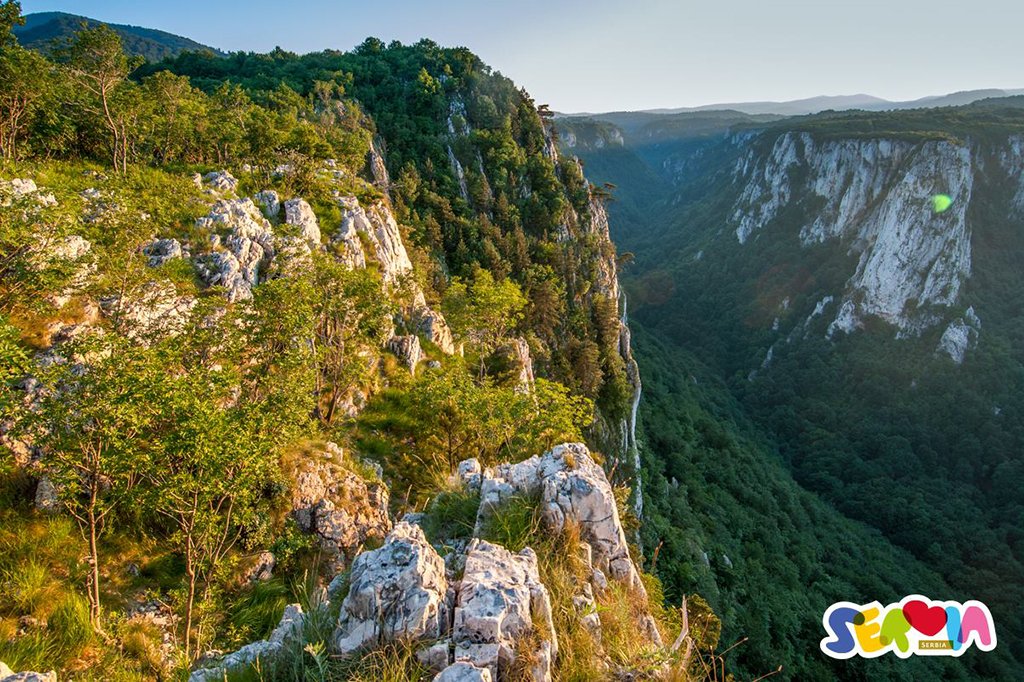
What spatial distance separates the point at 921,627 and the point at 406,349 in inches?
769

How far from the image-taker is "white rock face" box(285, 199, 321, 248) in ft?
79.3

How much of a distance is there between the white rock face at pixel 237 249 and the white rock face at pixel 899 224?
143m

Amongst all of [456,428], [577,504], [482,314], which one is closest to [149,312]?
[456,428]

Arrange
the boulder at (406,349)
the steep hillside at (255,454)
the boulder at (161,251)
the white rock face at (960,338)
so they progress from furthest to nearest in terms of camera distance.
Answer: the white rock face at (960,338), the boulder at (406,349), the boulder at (161,251), the steep hillside at (255,454)

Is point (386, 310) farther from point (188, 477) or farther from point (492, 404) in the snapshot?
point (188, 477)

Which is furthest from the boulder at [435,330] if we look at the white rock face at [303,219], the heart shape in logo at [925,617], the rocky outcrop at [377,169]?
the rocky outcrop at [377,169]

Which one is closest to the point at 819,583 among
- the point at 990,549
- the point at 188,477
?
the point at 990,549

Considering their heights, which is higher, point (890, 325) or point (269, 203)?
point (269, 203)

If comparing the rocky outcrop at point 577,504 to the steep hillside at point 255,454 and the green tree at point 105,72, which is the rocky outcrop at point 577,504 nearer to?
the steep hillside at point 255,454

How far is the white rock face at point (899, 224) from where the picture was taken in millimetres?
117750

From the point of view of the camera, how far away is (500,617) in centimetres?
538

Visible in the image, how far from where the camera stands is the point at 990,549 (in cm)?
7175

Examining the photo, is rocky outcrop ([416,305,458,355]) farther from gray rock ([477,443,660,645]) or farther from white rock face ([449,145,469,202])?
white rock face ([449,145,469,202])

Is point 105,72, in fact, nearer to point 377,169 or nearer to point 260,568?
point 260,568
